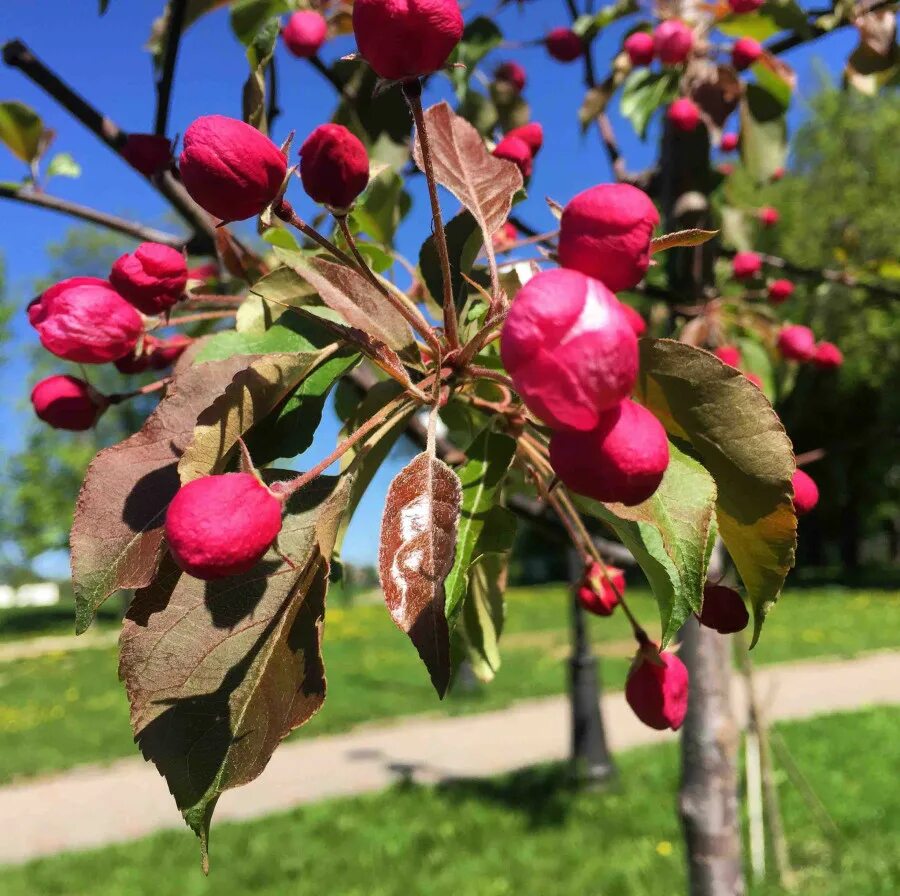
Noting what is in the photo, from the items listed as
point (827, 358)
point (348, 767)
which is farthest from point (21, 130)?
point (348, 767)

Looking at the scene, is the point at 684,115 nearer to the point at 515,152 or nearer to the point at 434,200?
the point at 515,152

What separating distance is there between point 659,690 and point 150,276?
753mm

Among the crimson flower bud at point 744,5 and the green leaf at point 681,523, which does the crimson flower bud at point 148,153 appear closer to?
the green leaf at point 681,523

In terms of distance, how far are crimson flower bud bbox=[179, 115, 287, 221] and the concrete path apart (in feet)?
16.3

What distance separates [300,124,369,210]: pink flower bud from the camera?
2.68 feet

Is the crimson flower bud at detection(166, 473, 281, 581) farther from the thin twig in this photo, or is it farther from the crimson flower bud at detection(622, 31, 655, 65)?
the crimson flower bud at detection(622, 31, 655, 65)

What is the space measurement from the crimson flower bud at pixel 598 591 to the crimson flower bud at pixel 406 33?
2.30 ft

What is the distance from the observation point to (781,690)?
8.98 m

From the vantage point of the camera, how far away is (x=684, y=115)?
2123 mm

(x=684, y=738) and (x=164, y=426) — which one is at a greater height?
(x=164, y=426)

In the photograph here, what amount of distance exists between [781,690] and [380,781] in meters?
4.65

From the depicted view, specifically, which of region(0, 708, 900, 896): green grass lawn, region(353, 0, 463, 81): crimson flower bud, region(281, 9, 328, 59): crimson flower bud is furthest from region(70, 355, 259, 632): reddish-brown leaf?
region(0, 708, 900, 896): green grass lawn

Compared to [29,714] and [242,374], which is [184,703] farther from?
[29,714]

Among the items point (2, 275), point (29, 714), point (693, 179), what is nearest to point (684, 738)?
point (693, 179)
